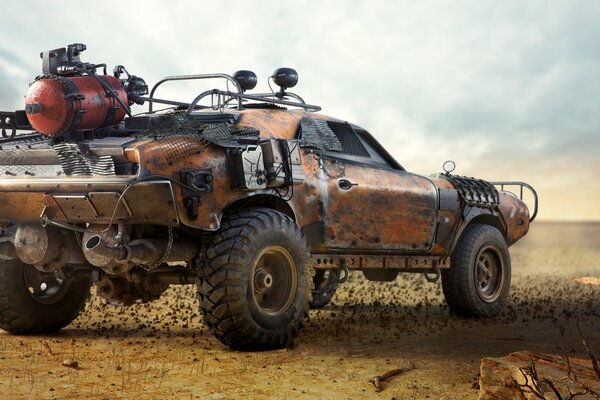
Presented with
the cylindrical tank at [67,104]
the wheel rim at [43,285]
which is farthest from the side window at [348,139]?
the wheel rim at [43,285]

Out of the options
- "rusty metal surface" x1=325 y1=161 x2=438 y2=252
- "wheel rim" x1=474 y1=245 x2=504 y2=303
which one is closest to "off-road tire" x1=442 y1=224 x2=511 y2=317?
"wheel rim" x1=474 y1=245 x2=504 y2=303

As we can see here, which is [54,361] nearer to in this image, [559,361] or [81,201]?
[81,201]

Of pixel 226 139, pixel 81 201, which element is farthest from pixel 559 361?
pixel 81 201

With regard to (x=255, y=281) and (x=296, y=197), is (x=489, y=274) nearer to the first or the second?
(x=296, y=197)

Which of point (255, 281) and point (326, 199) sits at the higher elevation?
point (326, 199)

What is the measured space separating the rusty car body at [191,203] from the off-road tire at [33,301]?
13mm

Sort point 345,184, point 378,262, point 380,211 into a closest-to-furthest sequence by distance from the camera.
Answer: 1. point 345,184
2. point 380,211
3. point 378,262

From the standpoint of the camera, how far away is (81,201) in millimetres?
6734

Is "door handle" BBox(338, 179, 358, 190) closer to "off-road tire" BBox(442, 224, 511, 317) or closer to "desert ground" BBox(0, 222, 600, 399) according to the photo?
"desert ground" BBox(0, 222, 600, 399)

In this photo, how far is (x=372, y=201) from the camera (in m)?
8.44

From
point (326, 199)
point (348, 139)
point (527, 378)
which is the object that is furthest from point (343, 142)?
point (527, 378)

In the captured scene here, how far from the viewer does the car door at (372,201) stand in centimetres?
814

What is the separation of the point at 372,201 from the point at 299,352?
195 cm

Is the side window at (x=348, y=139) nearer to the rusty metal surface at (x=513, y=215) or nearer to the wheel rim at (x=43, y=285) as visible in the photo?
the rusty metal surface at (x=513, y=215)
